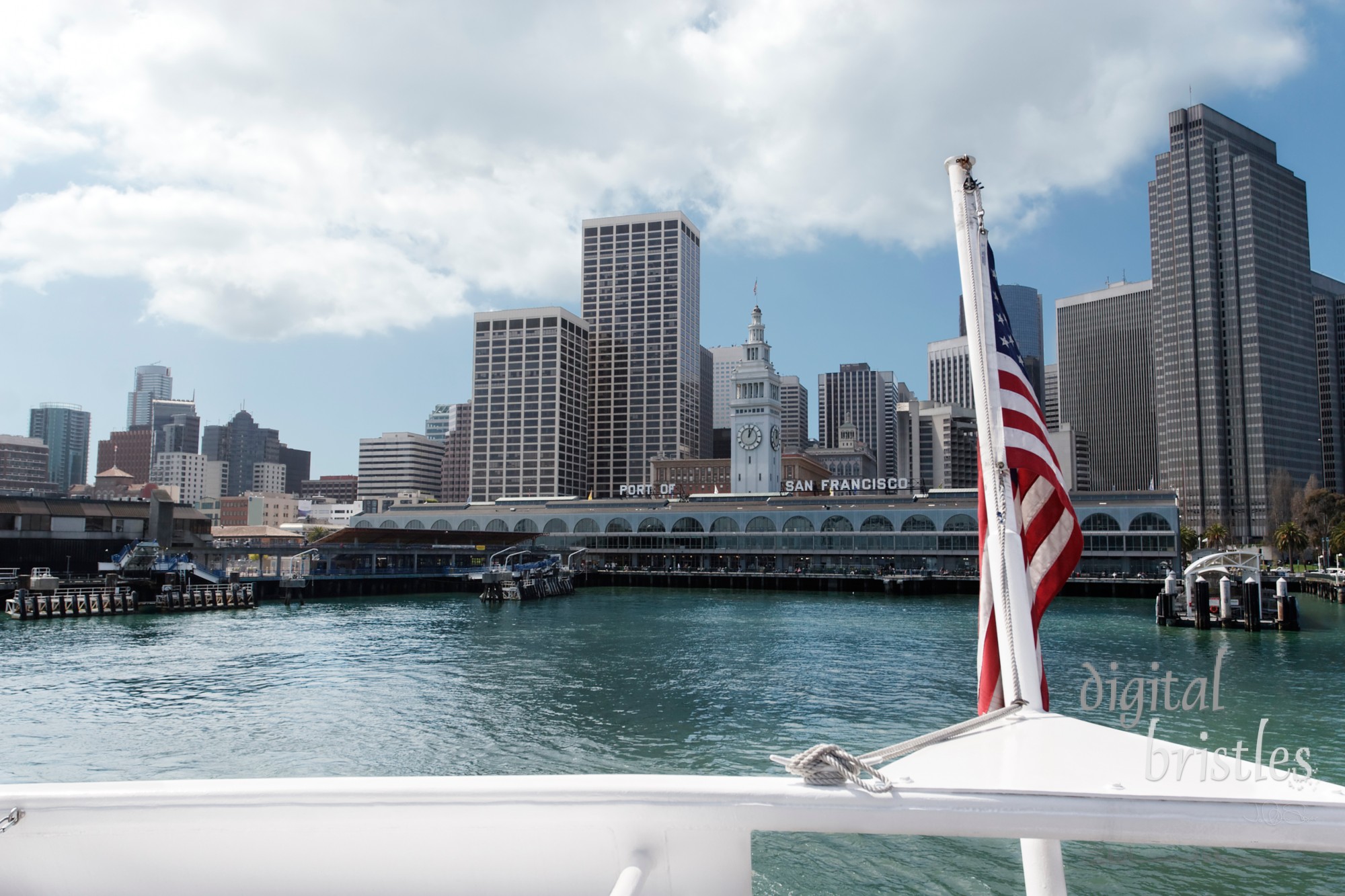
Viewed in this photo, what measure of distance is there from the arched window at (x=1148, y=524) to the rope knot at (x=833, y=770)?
392 feet

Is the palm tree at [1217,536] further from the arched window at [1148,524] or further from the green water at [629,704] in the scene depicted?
the green water at [629,704]

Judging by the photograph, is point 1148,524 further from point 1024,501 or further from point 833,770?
point 833,770

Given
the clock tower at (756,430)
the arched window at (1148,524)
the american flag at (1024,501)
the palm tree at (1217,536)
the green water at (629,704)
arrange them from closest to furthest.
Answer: the american flag at (1024,501), the green water at (629,704), the arched window at (1148,524), the palm tree at (1217,536), the clock tower at (756,430)

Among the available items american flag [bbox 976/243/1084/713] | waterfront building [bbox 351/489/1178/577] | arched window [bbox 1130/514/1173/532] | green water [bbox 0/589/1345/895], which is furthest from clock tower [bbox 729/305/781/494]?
american flag [bbox 976/243/1084/713]

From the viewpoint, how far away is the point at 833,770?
5.52m

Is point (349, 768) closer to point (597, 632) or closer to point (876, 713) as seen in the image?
point (876, 713)

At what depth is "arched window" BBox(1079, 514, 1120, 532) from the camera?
366 ft

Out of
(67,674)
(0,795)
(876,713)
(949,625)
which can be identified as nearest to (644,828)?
(0,795)

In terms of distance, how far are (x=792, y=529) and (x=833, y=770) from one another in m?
125

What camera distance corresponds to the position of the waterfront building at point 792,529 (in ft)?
364

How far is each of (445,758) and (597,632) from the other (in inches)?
1393

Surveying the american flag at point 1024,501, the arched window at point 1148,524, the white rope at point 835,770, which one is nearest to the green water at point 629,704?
the american flag at point 1024,501

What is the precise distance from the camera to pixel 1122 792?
5.16m

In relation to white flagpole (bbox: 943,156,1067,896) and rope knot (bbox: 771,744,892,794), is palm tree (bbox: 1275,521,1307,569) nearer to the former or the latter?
white flagpole (bbox: 943,156,1067,896)
